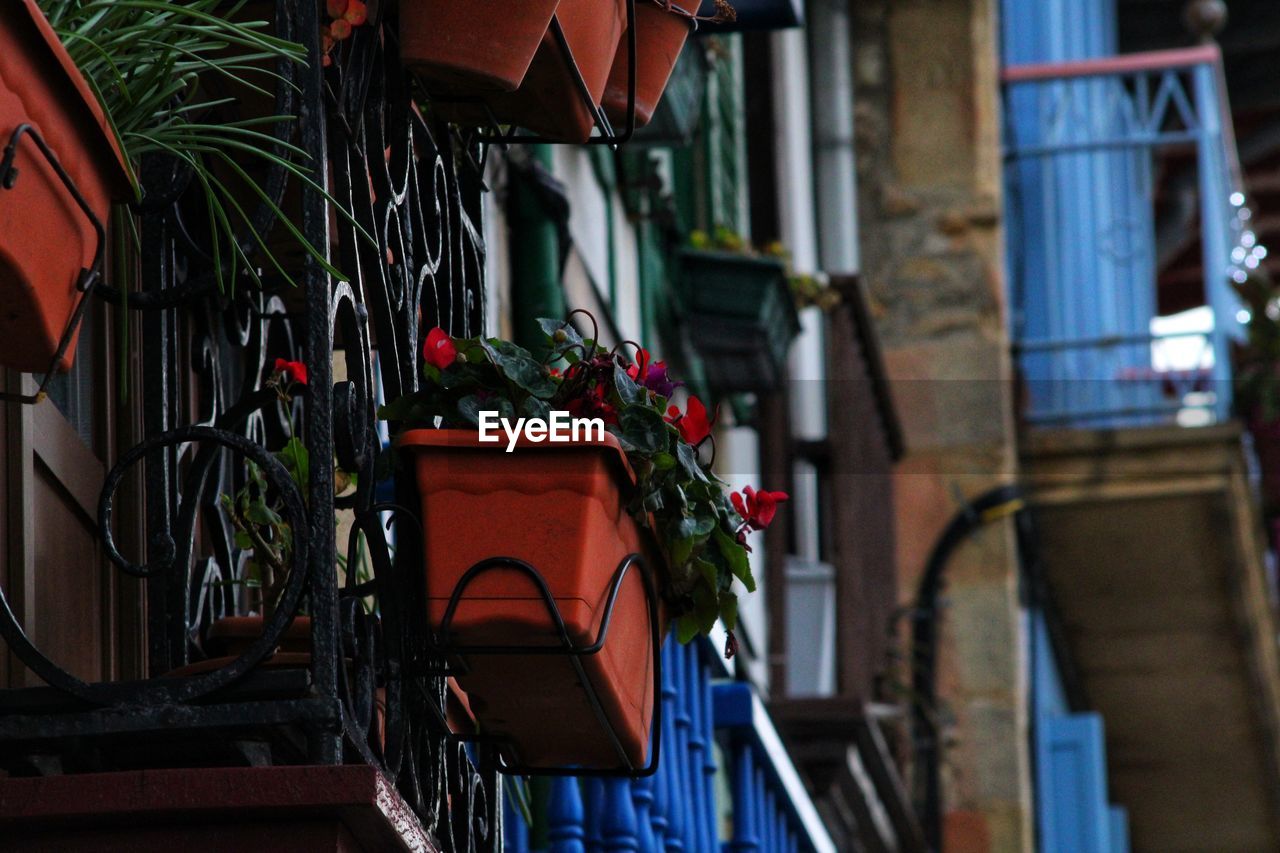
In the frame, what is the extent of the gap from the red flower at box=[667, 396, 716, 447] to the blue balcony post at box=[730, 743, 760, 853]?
1725 mm

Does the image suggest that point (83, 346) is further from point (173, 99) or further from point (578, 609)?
point (578, 609)

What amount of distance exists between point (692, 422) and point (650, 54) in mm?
537

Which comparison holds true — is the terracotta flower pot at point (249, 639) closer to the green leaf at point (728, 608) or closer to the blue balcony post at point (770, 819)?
the green leaf at point (728, 608)

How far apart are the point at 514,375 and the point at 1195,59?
855 cm

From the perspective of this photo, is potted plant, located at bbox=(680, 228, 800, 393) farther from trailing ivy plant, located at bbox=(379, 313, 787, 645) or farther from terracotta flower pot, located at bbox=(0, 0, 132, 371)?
terracotta flower pot, located at bbox=(0, 0, 132, 371)

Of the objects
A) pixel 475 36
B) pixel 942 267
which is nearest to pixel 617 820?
pixel 475 36

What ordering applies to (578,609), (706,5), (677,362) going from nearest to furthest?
1. (578,609)
2. (706,5)
3. (677,362)

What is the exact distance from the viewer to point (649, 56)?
3.03 metres

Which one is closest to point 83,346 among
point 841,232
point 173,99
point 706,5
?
point 173,99

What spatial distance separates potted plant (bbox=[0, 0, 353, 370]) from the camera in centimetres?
197

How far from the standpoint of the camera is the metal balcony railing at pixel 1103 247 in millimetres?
10602

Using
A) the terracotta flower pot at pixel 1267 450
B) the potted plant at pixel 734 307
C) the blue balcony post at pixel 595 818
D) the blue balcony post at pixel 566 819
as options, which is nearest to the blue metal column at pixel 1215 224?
the terracotta flower pot at pixel 1267 450

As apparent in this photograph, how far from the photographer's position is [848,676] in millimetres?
7613

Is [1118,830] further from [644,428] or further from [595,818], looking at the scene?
[644,428]
